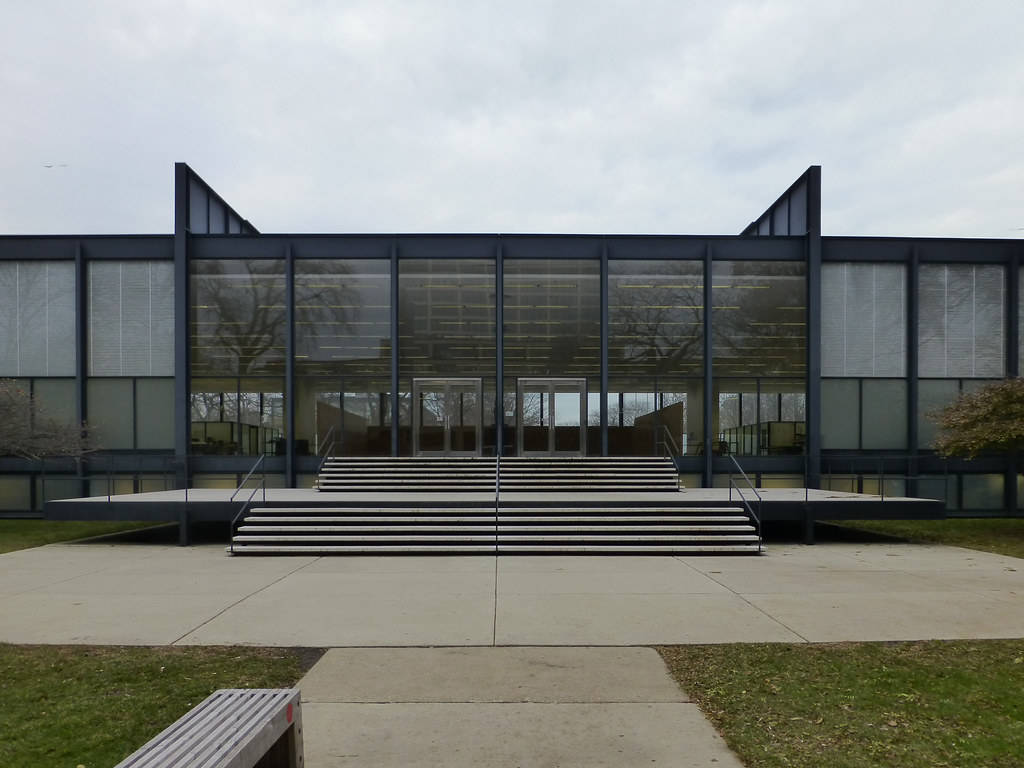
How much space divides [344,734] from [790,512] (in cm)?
1233

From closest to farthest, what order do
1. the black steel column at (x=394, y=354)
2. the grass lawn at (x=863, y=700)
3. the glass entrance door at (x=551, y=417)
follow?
the grass lawn at (x=863, y=700) → the black steel column at (x=394, y=354) → the glass entrance door at (x=551, y=417)

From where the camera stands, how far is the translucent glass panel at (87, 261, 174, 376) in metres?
20.2

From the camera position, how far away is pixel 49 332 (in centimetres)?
2033

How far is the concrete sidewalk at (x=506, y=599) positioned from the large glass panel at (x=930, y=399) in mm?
8118

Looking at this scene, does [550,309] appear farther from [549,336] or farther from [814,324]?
[814,324]

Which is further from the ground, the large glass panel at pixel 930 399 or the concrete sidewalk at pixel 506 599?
the large glass panel at pixel 930 399

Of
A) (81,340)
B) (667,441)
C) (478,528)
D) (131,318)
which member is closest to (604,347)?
(667,441)

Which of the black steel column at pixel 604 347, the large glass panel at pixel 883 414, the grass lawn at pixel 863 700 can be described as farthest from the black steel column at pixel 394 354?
the grass lawn at pixel 863 700

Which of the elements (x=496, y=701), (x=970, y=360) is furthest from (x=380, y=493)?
(x=970, y=360)

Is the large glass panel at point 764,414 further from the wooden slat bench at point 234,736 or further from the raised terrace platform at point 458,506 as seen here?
the wooden slat bench at point 234,736

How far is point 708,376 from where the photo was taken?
20.1 metres

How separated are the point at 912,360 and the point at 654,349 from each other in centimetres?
773

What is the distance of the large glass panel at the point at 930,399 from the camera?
20469 mm

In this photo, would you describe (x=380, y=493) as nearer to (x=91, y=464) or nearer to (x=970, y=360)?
(x=91, y=464)
